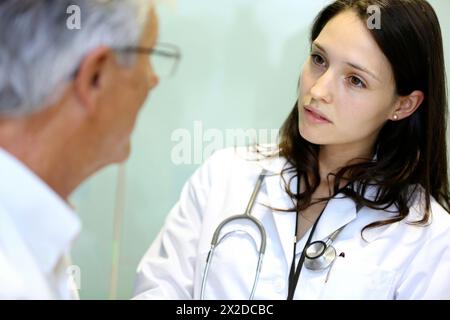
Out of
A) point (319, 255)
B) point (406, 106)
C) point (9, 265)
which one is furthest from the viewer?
point (406, 106)

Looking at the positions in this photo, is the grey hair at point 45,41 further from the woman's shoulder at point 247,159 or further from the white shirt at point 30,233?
the woman's shoulder at point 247,159

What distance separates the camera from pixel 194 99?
3.78 feet

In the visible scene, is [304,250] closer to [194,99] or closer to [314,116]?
[314,116]

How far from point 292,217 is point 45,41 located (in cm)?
56

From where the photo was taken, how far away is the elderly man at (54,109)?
579mm

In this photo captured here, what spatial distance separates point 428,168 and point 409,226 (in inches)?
5.0

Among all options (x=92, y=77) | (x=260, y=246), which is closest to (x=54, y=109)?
(x=92, y=77)

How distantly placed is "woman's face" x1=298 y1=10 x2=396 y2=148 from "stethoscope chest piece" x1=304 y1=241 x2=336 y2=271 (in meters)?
0.18

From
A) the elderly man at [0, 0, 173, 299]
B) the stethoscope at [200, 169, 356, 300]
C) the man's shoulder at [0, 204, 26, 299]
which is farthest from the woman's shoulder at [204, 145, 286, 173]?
the man's shoulder at [0, 204, 26, 299]

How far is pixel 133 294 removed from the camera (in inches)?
41.7

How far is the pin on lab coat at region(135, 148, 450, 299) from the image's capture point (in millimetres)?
936
